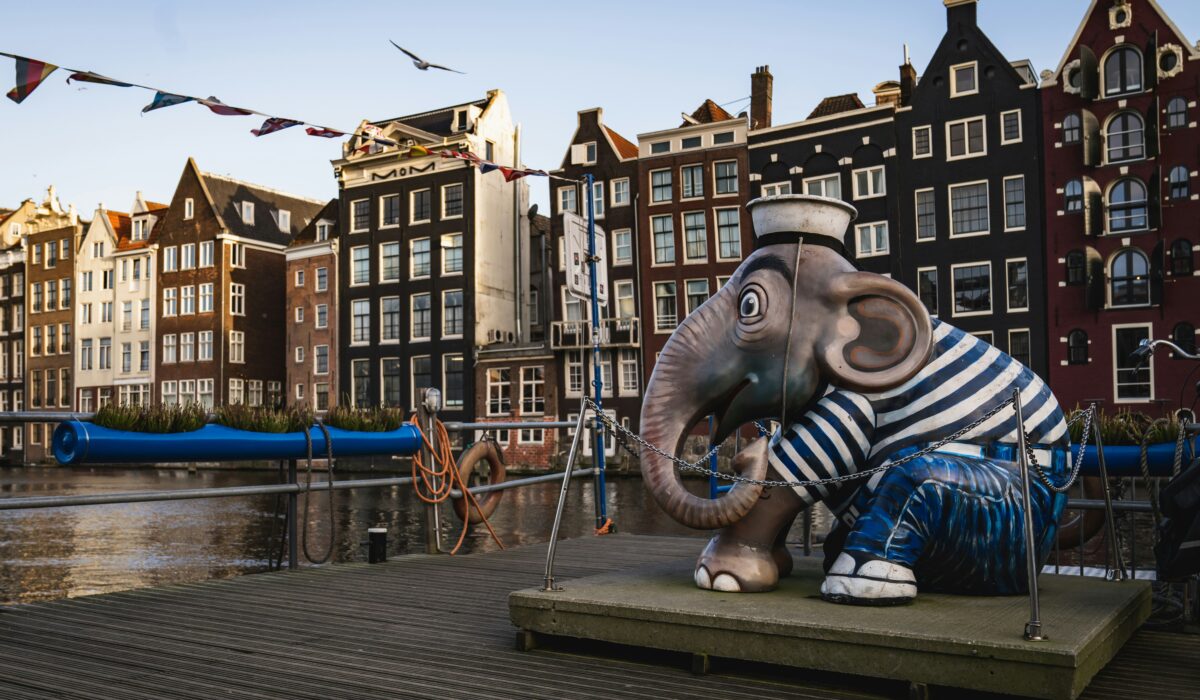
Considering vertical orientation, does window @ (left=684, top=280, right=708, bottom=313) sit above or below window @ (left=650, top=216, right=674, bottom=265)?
below

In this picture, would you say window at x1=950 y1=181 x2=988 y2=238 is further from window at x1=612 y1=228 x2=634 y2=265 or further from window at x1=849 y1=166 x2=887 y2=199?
window at x1=612 y1=228 x2=634 y2=265

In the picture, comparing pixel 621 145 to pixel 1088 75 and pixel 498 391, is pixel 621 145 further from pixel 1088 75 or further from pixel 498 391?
pixel 1088 75

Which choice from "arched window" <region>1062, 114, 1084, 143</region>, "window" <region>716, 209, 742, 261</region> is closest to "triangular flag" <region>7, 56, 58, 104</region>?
"arched window" <region>1062, 114, 1084, 143</region>

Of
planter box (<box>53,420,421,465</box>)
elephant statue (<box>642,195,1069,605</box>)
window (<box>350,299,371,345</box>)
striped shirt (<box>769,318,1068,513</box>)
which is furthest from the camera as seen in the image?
window (<box>350,299,371,345</box>)

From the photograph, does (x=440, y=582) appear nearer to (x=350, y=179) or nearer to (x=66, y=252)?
(x=350, y=179)

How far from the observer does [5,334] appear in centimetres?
5644

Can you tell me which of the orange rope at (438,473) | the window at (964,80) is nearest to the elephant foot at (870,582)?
the orange rope at (438,473)

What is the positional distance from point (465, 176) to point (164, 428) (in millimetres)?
34210

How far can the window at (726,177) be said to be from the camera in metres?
34.8

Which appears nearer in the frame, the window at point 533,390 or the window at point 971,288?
the window at point 971,288

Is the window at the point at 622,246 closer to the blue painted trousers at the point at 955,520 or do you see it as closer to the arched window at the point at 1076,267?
the arched window at the point at 1076,267

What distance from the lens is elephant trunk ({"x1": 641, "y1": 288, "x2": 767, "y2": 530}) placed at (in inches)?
191

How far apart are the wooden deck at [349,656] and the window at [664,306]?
29920 millimetres

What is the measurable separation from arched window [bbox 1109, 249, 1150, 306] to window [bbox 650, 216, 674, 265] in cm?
1364
